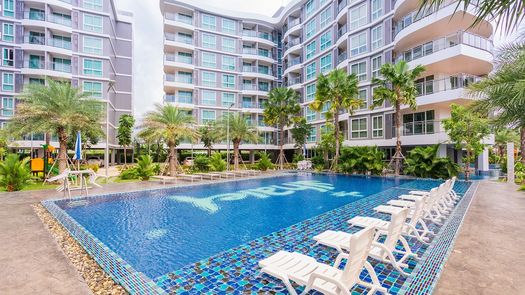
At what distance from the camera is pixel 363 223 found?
25.0ft

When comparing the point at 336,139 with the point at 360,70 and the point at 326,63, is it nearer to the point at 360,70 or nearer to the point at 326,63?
the point at 360,70

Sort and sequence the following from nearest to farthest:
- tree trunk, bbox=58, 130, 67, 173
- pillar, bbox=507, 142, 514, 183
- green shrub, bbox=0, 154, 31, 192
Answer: green shrub, bbox=0, 154, 31, 192, pillar, bbox=507, 142, 514, 183, tree trunk, bbox=58, 130, 67, 173

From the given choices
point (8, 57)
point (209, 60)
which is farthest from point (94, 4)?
point (209, 60)

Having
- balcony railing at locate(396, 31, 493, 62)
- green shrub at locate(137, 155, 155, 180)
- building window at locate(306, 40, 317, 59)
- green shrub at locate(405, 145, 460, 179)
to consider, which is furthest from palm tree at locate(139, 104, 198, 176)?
building window at locate(306, 40, 317, 59)

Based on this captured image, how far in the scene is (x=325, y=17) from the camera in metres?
32.9

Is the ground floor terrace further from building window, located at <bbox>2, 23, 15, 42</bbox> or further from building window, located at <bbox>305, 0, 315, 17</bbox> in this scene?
building window, located at <bbox>2, 23, 15, 42</bbox>

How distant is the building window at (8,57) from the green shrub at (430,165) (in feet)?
142

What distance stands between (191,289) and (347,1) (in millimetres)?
32036

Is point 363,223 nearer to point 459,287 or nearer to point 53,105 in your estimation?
point 459,287

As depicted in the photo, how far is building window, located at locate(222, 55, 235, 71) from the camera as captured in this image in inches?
1632

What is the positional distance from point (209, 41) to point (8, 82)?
24993 millimetres

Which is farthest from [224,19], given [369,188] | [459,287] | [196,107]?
[459,287]

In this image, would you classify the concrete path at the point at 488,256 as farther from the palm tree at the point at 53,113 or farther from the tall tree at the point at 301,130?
the tall tree at the point at 301,130

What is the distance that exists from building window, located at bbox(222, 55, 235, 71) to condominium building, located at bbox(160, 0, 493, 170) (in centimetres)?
17
